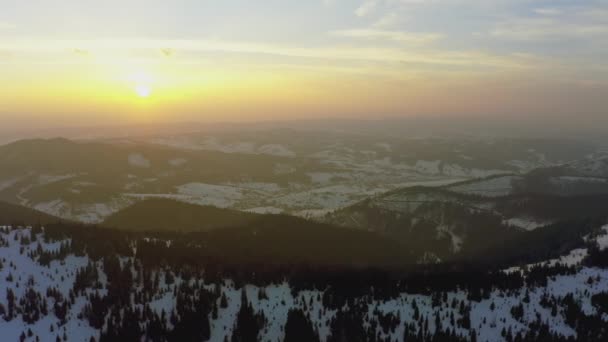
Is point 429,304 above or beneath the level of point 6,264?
beneath

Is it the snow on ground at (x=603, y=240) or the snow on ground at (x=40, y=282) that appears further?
the snow on ground at (x=603, y=240)

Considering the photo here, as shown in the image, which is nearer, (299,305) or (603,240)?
(299,305)

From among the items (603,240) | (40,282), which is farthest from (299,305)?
(603,240)

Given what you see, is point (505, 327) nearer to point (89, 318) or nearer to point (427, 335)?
point (427, 335)

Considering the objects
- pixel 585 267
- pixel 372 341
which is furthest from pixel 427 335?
pixel 585 267

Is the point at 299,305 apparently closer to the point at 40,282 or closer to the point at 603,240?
the point at 40,282

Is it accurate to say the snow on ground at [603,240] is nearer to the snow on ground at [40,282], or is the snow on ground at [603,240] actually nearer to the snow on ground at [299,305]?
the snow on ground at [299,305]

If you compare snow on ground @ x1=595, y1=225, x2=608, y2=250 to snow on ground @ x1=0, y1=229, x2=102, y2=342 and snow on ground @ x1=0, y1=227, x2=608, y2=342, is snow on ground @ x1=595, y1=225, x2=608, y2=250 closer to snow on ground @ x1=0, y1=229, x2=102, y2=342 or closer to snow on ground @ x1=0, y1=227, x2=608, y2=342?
snow on ground @ x1=0, y1=227, x2=608, y2=342

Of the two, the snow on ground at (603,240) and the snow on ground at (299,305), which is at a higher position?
the snow on ground at (299,305)

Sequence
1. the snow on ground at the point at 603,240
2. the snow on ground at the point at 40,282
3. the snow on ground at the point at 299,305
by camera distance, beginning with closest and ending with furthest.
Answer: the snow on ground at the point at 40,282, the snow on ground at the point at 299,305, the snow on ground at the point at 603,240

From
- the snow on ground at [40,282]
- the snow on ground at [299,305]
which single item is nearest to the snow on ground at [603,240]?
the snow on ground at [299,305]

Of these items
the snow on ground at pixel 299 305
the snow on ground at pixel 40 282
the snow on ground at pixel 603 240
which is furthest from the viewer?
the snow on ground at pixel 603 240
